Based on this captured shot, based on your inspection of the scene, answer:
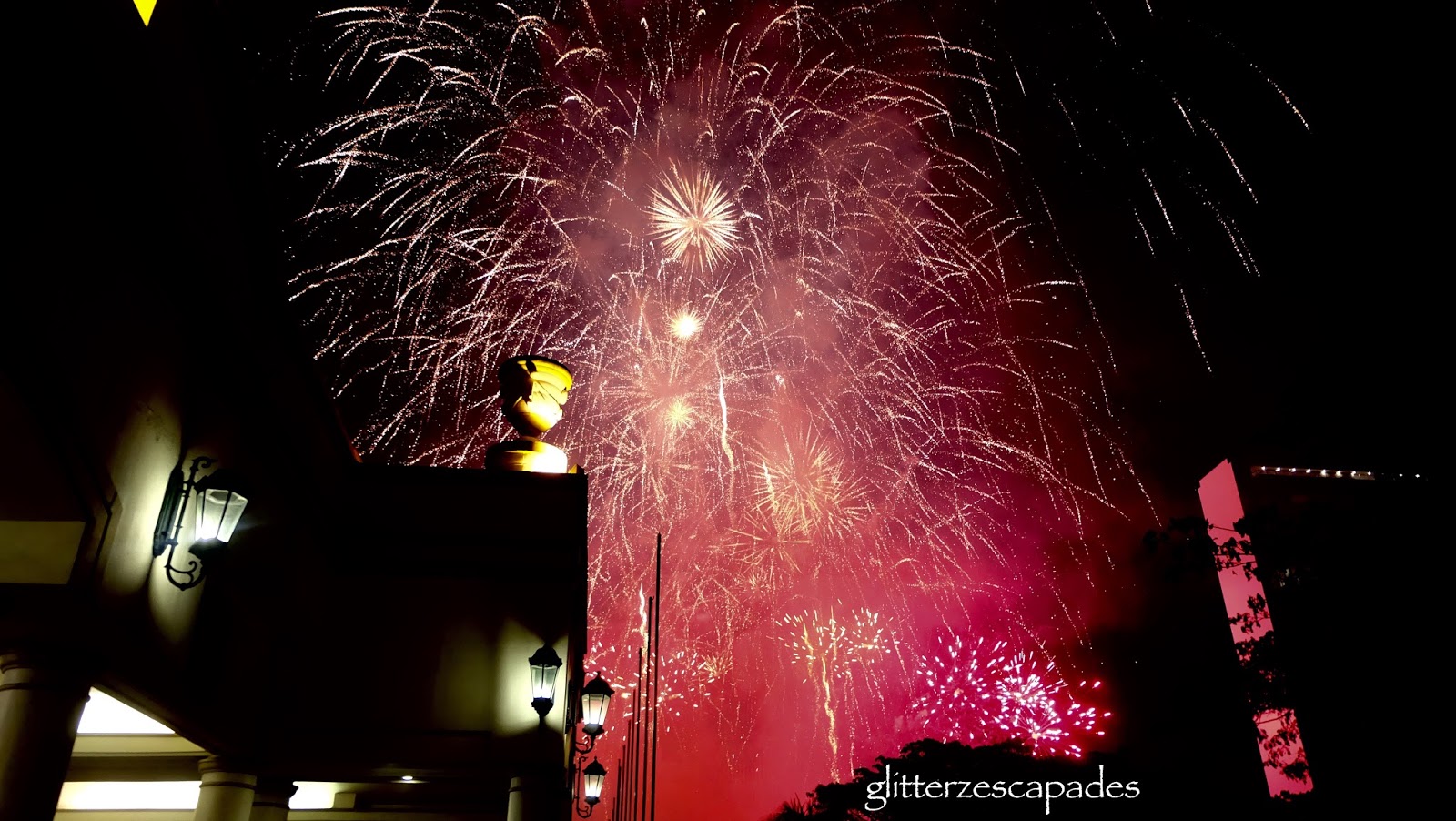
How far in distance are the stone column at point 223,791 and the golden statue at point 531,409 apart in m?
4.87

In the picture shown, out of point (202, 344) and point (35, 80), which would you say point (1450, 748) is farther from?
point (35, 80)

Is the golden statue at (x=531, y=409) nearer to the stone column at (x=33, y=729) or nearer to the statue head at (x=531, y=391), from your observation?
the statue head at (x=531, y=391)

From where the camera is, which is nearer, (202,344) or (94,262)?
(94,262)

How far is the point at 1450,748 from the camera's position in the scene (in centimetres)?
963

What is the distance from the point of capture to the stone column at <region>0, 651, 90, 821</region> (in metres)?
4.61

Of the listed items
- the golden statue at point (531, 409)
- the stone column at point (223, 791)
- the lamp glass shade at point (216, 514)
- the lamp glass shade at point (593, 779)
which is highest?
the golden statue at point (531, 409)

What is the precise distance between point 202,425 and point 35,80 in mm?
2756

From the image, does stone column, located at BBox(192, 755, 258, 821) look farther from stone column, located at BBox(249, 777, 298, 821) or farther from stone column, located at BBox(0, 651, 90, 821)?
stone column, located at BBox(0, 651, 90, 821)

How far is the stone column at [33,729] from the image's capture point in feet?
15.1

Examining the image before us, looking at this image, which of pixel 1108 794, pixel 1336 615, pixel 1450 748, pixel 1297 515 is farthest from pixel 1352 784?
pixel 1108 794

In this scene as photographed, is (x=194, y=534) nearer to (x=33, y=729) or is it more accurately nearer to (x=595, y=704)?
(x=33, y=729)

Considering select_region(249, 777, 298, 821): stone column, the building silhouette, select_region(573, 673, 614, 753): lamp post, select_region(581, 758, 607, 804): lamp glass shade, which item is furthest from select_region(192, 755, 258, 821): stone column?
select_region(581, 758, 607, 804): lamp glass shade

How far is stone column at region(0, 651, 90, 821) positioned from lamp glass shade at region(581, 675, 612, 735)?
A: 668 centimetres

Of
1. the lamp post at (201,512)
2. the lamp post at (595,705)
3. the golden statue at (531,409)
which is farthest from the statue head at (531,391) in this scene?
the lamp post at (201,512)
